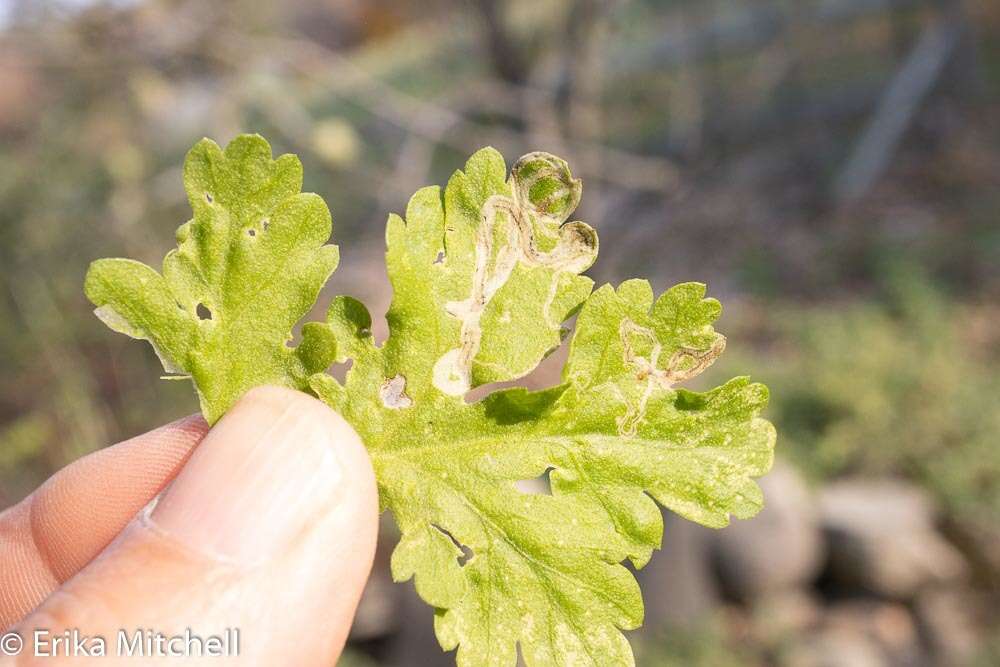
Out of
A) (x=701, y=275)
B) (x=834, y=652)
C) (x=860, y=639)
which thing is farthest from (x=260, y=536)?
(x=701, y=275)

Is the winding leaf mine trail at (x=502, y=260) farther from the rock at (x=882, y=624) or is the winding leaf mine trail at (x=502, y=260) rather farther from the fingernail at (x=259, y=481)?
the rock at (x=882, y=624)

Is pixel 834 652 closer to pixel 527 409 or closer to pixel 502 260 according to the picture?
pixel 527 409

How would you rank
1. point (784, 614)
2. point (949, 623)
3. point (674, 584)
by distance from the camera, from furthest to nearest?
point (784, 614), point (949, 623), point (674, 584)

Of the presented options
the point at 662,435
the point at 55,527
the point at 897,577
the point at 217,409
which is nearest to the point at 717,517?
the point at 662,435

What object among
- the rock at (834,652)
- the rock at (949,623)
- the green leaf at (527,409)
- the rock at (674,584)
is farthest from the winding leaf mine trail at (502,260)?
the rock at (949,623)

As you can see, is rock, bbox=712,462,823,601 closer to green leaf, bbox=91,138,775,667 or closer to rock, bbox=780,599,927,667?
rock, bbox=780,599,927,667

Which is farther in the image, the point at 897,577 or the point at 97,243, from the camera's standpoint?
the point at 97,243

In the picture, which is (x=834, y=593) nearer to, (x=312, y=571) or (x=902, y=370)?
(x=902, y=370)
